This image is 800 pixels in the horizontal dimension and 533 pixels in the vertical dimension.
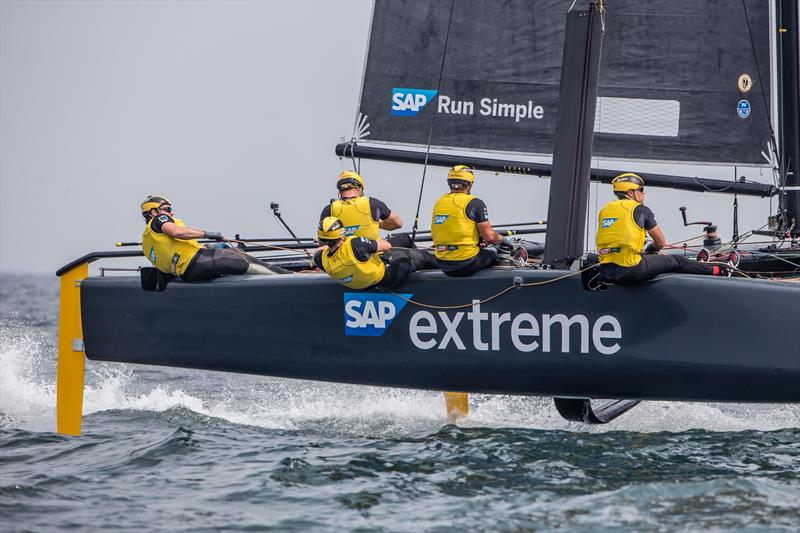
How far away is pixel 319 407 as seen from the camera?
8.22 meters

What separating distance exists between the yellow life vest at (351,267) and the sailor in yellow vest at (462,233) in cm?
37

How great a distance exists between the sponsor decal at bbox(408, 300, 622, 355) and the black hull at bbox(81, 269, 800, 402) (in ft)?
0.04

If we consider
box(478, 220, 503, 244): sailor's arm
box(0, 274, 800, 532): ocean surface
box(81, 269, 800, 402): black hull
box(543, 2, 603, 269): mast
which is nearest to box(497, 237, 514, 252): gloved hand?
box(543, 2, 603, 269): mast

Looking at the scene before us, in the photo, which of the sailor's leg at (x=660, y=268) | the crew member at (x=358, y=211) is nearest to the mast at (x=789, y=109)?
the sailor's leg at (x=660, y=268)

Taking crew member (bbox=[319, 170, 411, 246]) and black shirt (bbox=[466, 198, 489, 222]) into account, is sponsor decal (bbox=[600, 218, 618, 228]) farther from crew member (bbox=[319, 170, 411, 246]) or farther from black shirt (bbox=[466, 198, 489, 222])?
crew member (bbox=[319, 170, 411, 246])

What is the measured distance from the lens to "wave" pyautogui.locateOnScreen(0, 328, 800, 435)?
7.22 meters

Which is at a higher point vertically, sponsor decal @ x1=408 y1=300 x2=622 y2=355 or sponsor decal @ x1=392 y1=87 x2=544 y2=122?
sponsor decal @ x1=392 y1=87 x2=544 y2=122

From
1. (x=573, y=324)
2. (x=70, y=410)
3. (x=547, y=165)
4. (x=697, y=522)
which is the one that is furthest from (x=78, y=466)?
(x=547, y=165)

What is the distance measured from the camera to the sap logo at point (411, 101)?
28.8ft

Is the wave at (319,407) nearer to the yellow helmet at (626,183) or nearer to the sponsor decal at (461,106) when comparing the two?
the yellow helmet at (626,183)

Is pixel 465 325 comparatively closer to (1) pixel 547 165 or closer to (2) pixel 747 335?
(2) pixel 747 335

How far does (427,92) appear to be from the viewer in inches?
345

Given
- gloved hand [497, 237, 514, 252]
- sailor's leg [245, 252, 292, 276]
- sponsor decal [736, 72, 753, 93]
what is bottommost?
sailor's leg [245, 252, 292, 276]

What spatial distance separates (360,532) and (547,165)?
4.54 meters
